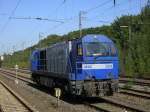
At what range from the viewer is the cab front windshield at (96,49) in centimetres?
2013

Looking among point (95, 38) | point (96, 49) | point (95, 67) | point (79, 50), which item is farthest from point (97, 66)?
point (95, 38)

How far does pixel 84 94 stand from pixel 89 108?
4.61 feet

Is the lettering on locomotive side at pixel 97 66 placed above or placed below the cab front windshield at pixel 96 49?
below

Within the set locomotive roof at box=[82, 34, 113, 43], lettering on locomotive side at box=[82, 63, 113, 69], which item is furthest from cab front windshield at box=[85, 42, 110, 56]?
lettering on locomotive side at box=[82, 63, 113, 69]

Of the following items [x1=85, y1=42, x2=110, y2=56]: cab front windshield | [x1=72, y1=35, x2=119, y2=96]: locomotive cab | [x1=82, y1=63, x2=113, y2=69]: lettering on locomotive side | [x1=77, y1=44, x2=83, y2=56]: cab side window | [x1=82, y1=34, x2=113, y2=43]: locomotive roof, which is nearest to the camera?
[x1=72, y1=35, x2=119, y2=96]: locomotive cab

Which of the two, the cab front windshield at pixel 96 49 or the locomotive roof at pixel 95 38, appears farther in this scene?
the locomotive roof at pixel 95 38

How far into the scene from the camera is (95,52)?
20.2m

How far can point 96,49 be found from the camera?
20375 mm

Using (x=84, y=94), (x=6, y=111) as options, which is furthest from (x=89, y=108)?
(x=6, y=111)

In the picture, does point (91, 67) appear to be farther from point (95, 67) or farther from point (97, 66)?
point (97, 66)

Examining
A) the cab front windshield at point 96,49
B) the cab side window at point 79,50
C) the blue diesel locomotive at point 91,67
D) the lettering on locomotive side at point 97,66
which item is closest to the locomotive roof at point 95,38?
the blue diesel locomotive at point 91,67

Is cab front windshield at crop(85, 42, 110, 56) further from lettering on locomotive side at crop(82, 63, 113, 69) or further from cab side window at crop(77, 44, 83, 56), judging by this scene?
lettering on locomotive side at crop(82, 63, 113, 69)

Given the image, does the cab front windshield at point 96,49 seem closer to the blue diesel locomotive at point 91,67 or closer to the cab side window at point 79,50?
the blue diesel locomotive at point 91,67

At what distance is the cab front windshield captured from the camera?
66.1 ft
